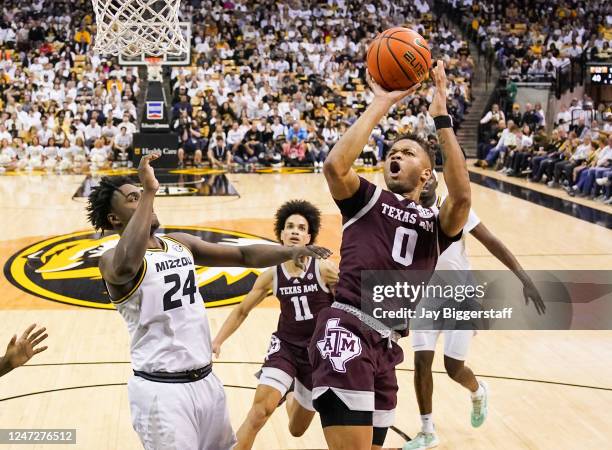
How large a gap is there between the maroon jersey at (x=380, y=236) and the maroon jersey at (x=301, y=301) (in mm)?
1042

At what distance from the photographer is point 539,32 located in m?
27.6

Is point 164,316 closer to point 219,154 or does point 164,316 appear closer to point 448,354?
point 448,354

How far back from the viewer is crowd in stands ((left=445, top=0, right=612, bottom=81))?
82.3ft

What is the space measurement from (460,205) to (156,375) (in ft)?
4.79

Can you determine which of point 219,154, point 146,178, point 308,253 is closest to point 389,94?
point 308,253

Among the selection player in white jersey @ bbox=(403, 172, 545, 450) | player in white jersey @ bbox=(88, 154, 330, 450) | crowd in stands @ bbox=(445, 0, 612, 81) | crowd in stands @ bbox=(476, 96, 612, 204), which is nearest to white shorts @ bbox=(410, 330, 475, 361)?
player in white jersey @ bbox=(403, 172, 545, 450)

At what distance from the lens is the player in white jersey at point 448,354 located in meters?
4.85

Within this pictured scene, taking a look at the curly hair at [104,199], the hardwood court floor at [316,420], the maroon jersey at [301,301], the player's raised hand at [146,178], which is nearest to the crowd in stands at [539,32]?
the hardwood court floor at [316,420]

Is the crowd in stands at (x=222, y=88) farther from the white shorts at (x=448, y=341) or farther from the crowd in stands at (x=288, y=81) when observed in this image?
the white shorts at (x=448, y=341)

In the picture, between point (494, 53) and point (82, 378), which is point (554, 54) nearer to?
point (494, 53)

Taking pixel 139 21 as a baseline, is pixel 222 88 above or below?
below

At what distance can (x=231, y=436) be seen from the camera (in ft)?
11.4

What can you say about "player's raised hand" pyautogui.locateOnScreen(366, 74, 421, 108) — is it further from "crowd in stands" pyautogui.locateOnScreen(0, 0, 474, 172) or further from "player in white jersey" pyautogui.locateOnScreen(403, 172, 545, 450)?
"crowd in stands" pyautogui.locateOnScreen(0, 0, 474, 172)

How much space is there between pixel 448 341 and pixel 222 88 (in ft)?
57.6
